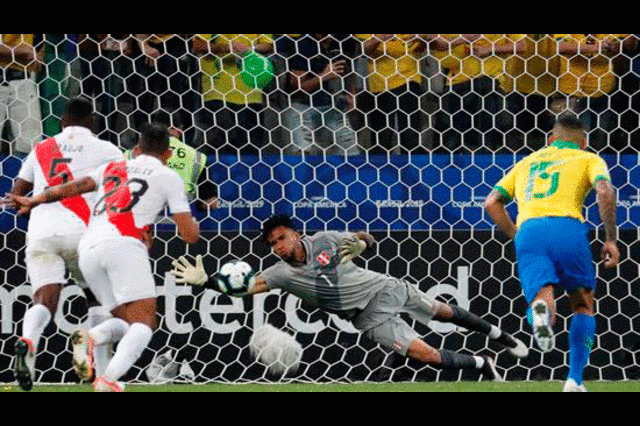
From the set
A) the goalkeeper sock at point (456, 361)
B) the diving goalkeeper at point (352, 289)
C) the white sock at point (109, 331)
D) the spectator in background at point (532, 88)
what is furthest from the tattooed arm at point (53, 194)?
the spectator in background at point (532, 88)

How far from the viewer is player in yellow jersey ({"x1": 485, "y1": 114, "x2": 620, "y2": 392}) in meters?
8.50

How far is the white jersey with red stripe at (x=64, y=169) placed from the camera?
922cm

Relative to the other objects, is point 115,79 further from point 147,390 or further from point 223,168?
point 147,390

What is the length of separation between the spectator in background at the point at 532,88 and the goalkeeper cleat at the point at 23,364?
12.9 feet

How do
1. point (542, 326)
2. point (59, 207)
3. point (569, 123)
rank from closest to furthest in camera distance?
point (542, 326) → point (569, 123) → point (59, 207)

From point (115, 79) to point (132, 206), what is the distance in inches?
102

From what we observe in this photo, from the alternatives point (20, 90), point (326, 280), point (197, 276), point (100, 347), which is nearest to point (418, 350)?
point (326, 280)

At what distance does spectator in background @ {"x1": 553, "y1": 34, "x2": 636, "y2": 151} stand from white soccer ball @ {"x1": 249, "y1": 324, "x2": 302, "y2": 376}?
2581 mm

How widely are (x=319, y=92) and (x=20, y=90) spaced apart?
2134 millimetres

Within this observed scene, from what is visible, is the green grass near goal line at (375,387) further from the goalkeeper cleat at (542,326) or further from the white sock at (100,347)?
the goalkeeper cleat at (542,326)

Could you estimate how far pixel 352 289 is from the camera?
9.96 meters

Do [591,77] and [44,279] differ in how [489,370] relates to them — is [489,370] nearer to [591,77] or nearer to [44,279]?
[591,77]

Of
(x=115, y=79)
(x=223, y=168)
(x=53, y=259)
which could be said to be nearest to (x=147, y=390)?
(x=53, y=259)

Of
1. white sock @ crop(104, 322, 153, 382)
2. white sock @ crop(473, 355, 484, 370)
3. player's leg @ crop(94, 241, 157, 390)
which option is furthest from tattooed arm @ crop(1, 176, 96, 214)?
white sock @ crop(473, 355, 484, 370)
